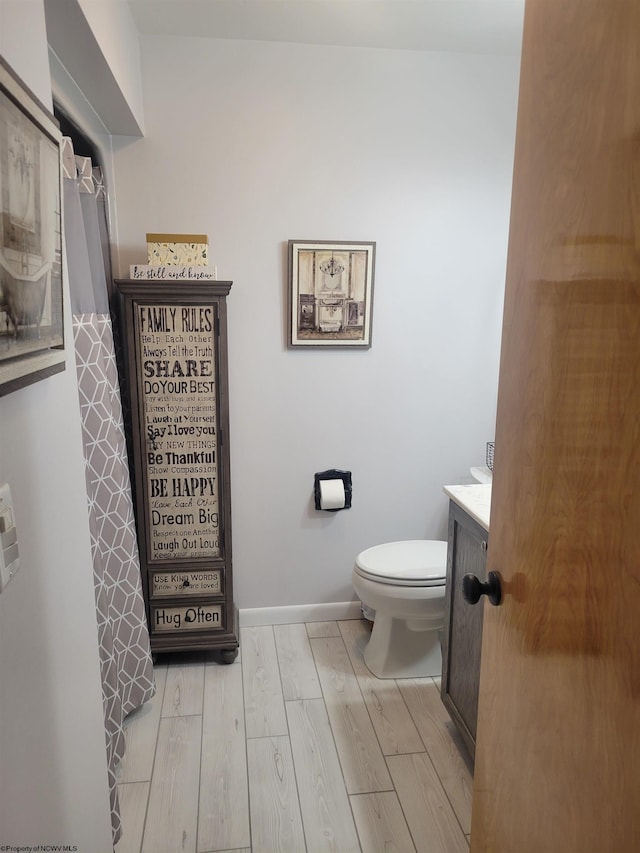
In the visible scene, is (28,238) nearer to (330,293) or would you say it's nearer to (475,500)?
(475,500)

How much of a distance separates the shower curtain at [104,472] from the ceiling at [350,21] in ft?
2.14

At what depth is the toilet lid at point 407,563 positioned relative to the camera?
218cm

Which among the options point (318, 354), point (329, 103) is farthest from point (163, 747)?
point (329, 103)

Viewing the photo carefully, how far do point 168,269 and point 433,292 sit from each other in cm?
116

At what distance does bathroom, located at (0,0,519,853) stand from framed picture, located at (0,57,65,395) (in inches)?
40.1

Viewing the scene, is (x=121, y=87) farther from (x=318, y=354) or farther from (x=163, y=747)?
(x=163, y=747)

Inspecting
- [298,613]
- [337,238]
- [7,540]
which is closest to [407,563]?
[298,613]

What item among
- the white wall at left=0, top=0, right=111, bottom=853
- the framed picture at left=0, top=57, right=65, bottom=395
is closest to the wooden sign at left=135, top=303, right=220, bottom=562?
the white wall at left=0, top=0, right=111, bottom=853

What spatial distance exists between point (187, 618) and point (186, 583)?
157mm

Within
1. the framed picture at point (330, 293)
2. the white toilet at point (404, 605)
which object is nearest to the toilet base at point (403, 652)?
the white toilet at point (404, 605)

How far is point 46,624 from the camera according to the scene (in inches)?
38.9

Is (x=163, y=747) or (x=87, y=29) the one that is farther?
(x=163, y=747)

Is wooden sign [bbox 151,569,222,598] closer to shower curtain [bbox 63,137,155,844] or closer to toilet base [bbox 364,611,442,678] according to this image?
shower curtain [bbox 63,137,155,844]

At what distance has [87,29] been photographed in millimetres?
1385
